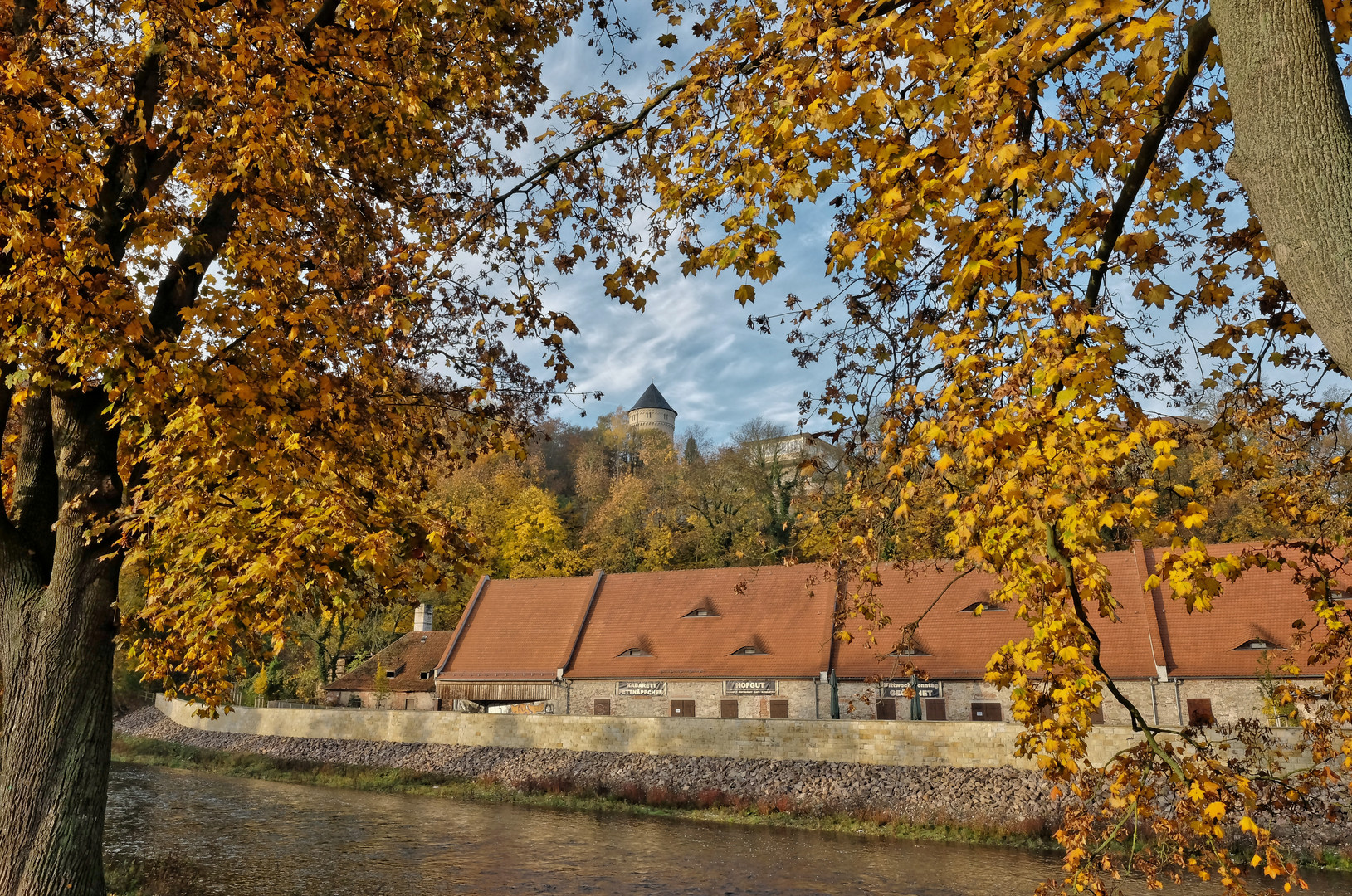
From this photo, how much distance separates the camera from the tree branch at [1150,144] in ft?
13.4

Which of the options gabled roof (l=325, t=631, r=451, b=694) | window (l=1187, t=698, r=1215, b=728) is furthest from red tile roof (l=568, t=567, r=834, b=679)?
window (l=1187, t=698, r=1215, b=728)

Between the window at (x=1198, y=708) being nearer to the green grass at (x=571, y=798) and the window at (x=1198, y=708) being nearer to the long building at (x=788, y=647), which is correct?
the long building at (x=788, y=647)

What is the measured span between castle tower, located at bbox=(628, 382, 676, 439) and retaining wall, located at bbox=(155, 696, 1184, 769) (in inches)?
2769

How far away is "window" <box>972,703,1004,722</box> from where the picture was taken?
24.3 meters

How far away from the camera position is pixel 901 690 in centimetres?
2539

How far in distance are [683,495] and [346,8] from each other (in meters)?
44.8

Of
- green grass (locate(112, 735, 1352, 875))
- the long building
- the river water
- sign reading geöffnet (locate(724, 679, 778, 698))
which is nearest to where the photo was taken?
the river water

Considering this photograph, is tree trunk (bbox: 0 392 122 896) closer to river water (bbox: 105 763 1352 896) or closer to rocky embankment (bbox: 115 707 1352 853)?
river water (bbox: 105 763 1352 896)

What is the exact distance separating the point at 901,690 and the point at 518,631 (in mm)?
13949

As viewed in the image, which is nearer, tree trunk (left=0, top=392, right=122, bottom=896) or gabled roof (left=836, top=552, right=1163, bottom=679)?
tree trunk (left=0, top=392, right=122, bottom=896)

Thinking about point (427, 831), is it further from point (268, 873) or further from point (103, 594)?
point (103, 594)

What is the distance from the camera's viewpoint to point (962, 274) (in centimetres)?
366

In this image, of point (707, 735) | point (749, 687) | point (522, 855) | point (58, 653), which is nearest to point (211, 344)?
point (58, 653)

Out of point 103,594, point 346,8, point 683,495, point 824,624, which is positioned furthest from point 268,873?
point 683,495
